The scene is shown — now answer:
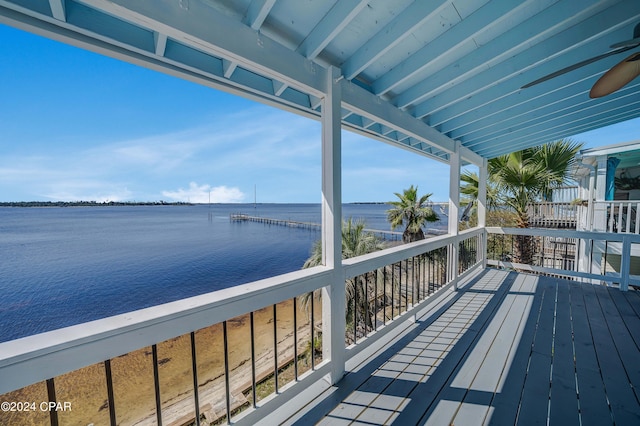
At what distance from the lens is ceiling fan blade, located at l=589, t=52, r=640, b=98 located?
1.57 metres

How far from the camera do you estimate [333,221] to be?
74.3 inches

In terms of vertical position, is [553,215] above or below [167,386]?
above

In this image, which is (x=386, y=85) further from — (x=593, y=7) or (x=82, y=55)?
(x=82, y=55)

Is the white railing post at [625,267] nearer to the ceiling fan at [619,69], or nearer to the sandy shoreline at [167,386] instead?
the ceiling fan at [619,69]

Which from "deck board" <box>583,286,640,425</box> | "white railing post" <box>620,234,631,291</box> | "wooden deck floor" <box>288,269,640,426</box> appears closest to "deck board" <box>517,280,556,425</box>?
"wooden deck floor" <box>288,269,640,426</box>

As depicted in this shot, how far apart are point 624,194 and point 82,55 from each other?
14452mm

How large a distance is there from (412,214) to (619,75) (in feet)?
32.3

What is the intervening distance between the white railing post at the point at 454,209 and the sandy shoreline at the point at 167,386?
4483 mm

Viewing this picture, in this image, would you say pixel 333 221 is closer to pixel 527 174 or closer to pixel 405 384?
pixel 405 384

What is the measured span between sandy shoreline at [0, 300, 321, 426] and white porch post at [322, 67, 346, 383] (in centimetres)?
418

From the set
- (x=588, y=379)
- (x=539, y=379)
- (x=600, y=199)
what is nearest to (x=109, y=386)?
(x=539, y=379)

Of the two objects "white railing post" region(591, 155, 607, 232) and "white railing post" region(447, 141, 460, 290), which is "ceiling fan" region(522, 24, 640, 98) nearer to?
"white railing post" region(447, 141, 460, 290)

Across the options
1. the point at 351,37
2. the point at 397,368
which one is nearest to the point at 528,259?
the point at 397,368

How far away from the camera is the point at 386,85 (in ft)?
7.08
